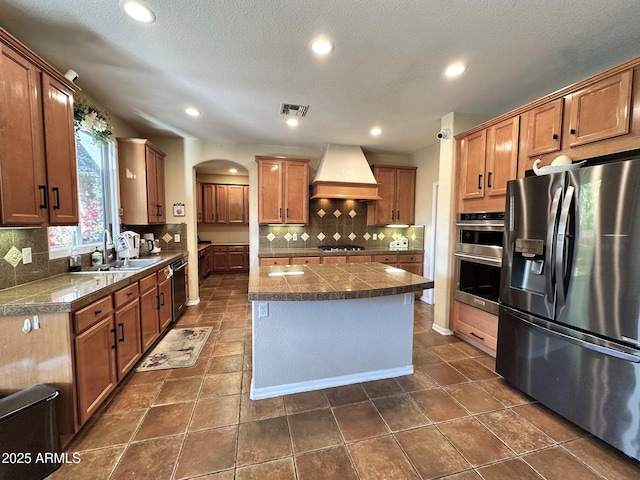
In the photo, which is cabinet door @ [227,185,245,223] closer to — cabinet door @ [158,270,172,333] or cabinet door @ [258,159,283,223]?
cabinet door @ [258,159,283,223]

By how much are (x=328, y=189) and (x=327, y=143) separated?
784 mm

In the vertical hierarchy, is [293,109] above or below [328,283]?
above

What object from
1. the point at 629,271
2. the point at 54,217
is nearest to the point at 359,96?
the point at 629,271

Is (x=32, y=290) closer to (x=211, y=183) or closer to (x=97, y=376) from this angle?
(x=97, y=376)

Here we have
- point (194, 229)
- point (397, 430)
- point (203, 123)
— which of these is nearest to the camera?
point (397, 430)

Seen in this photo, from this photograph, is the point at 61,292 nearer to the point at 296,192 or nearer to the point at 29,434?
the point at 29,434

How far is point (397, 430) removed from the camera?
5.88ft

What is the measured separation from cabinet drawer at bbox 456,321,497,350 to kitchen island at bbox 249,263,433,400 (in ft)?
3.02

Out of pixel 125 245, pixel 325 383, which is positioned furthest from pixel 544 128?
pixel 125 245

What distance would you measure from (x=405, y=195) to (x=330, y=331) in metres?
3.57

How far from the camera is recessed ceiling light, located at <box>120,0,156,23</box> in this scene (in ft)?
5.15

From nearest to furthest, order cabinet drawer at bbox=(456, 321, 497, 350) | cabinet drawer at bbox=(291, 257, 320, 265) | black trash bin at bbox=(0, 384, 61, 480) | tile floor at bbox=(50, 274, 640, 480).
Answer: black trash bin at bbox=(0, 384, 61, 480), tile floor at bbox=(50, 274, 640, 480), cabinet drawer at bbox=(456, 321, 497, 350), cabinet drawer at bbox=(291, 257, 320, 265)

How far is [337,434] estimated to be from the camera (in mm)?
1753

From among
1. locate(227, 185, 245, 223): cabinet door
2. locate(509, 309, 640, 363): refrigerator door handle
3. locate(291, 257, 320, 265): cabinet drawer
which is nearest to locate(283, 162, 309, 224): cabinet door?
locate(291, 257, 320, 265): cabinet drawer
